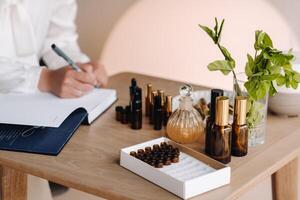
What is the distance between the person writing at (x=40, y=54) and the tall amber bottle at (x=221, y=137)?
49 centimetres

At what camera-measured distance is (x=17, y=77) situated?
1504mm

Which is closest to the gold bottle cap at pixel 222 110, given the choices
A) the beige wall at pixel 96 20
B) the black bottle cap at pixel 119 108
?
the black bottle cap at pixel 119 108

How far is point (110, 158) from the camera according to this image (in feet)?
3.63

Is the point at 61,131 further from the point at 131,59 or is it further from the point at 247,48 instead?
the point at 131,59

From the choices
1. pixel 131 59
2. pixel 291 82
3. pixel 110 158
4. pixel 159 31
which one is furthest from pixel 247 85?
pixel 131 59

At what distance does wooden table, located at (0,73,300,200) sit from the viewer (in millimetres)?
975

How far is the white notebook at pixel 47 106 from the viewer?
1.24 meters

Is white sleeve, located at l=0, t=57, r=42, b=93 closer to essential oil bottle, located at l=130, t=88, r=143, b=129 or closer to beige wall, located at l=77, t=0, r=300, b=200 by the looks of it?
essential oil bottle, located at l=130, t=88, r=143, b=129

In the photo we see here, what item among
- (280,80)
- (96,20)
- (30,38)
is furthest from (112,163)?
(96,20)

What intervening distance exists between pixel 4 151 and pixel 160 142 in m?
0.34

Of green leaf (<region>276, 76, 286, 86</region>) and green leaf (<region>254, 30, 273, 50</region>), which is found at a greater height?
green leaf (<region>254, 30, 273, 50</region>)

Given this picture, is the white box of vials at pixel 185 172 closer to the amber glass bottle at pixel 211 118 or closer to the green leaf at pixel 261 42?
the amber glass bottle at pixel 211 118

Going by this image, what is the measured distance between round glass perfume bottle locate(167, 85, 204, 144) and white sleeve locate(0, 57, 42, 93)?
502 millimetres

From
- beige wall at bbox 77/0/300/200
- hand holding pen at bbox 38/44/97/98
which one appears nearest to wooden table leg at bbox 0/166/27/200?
hand holding pen at bbox 38/44/97/98
